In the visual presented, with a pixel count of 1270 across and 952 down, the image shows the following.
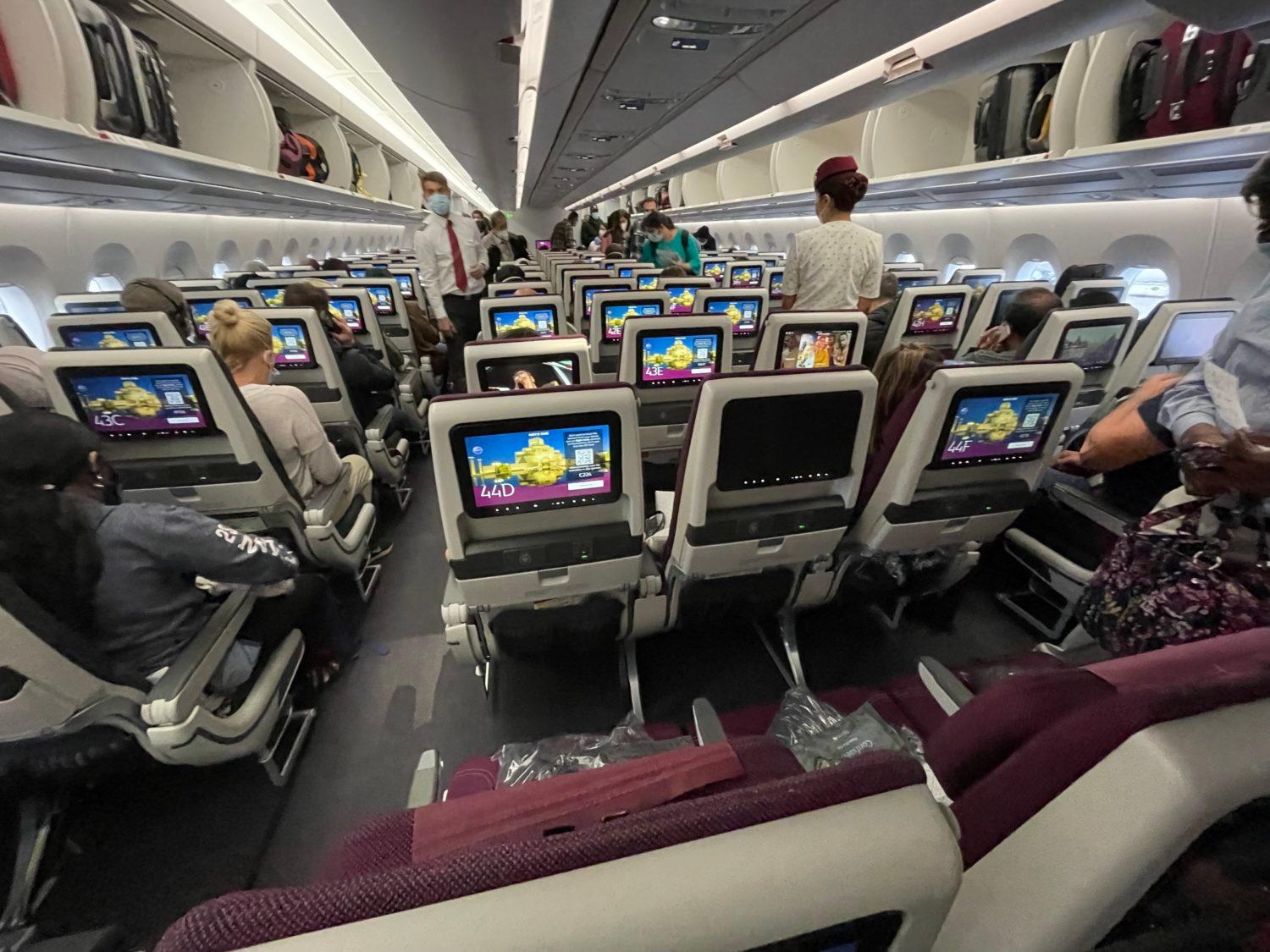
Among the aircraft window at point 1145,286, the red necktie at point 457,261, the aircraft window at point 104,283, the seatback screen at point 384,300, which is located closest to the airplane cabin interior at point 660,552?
the aircraft window at point 1145,286

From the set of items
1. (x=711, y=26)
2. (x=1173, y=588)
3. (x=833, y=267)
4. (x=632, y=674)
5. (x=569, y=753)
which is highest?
(x=711, y=26)

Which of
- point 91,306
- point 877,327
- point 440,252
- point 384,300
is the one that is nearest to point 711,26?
point 877,327

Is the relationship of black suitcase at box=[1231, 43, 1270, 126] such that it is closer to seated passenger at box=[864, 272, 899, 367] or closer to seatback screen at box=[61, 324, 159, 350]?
seated passenger at box=[864, 272, 899, 367]

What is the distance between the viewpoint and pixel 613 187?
17797mm

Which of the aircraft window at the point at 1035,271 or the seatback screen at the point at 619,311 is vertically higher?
the aircraft window at the point at 1035,271

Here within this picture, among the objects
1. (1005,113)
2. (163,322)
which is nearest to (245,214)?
(163,322)

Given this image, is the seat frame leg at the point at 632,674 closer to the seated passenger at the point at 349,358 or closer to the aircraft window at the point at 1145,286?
the seated passenger at the point at 349,358

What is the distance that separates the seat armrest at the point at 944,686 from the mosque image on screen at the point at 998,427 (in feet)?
2.47

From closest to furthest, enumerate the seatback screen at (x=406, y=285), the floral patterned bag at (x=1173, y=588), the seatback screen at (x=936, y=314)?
the floral patterned bag at (x=1173, y=588) < the seatback screen at (x=936, y=314) < the seatback screen at (x=406, y=285)

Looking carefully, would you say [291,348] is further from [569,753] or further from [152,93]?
[569,753]

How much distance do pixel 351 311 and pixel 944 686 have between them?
4997 millimetres

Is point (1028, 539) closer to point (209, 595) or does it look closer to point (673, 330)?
point (673, 330)

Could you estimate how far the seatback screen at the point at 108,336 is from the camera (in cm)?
308

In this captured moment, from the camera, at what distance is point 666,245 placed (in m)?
7.16
